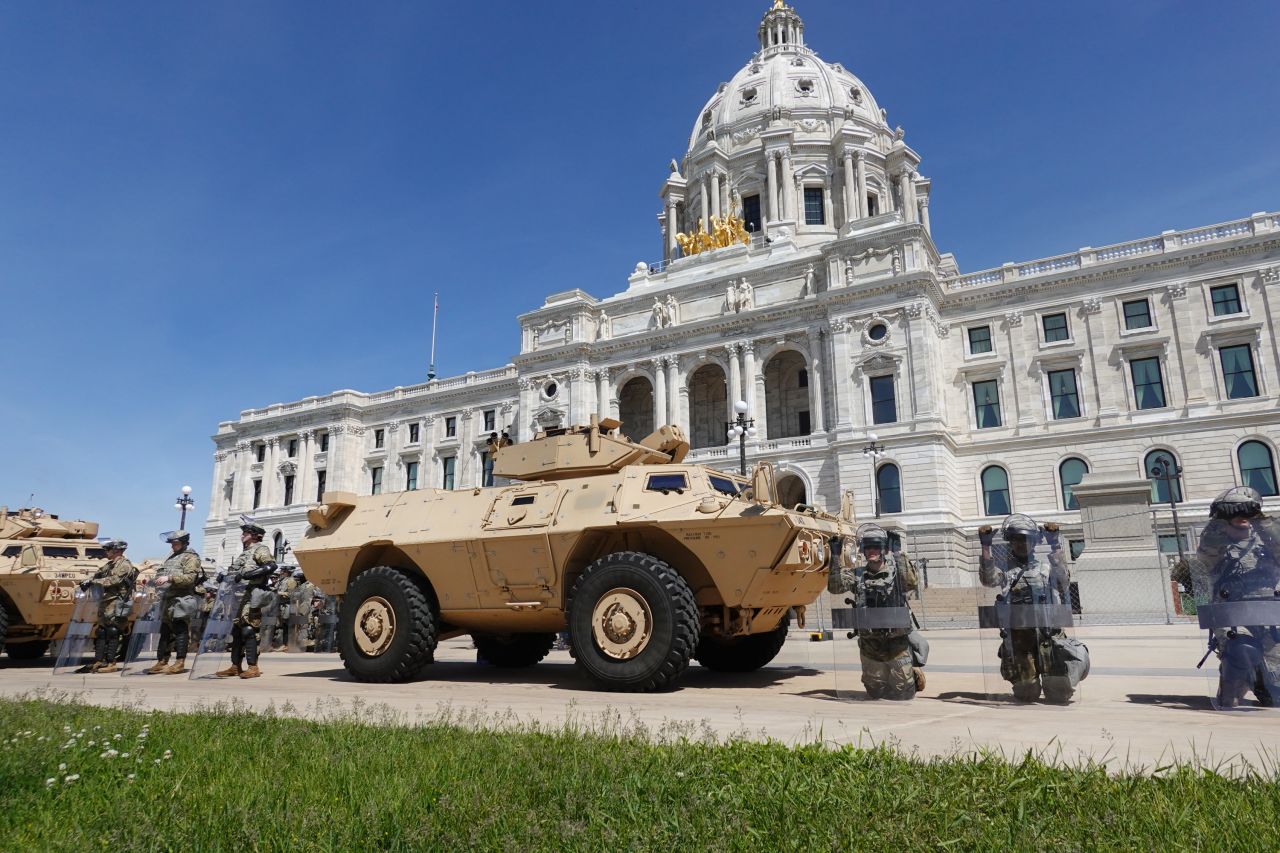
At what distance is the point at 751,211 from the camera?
61562mm

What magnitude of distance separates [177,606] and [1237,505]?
13.5 meters

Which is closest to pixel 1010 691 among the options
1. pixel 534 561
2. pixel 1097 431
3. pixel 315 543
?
pixel 534 561

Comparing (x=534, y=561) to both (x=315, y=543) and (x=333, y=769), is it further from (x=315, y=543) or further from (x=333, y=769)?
(x=333, y=769)

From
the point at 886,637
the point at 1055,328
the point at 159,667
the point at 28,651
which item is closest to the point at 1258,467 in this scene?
the point at 1055,328

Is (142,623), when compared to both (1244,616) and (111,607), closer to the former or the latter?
(111,607)

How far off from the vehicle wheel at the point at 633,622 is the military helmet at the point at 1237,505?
15.5ft

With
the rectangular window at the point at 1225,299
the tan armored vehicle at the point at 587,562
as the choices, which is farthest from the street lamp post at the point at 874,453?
the tan armored vehicle at the point at 587,562

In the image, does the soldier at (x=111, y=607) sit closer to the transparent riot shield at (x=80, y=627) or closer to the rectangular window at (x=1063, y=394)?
the transparent riot shield at (x=80, y=627)

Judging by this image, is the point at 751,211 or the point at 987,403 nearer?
the point at 987,403

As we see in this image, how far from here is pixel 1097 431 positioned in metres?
36.7

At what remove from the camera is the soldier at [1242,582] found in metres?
6.52

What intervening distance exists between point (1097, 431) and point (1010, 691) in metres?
33.5

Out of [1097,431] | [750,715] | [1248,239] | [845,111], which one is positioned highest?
[845,111]

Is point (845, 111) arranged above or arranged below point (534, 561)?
above
